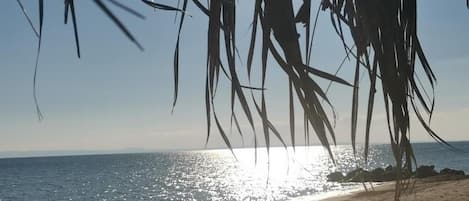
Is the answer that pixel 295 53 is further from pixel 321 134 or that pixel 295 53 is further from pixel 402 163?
pixel 402 163

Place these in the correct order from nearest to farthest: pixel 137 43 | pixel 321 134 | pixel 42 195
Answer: pixel 137 43 < pixel 321 134 < pixel 42 195

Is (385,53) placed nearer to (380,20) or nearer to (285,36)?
(380,20)

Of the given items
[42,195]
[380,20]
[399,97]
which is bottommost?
[42,195]

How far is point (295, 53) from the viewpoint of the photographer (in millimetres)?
1568

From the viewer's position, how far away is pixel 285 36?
1557mm

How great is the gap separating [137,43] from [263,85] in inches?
18.5

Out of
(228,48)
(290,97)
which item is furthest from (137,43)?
(290,97)

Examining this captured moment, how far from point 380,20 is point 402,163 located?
43 cm

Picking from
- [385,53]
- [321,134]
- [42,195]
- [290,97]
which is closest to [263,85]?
[290,97]

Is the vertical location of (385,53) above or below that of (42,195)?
above

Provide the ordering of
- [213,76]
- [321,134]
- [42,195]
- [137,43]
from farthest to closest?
[42,195], [213,76], [321,134], [137,43]

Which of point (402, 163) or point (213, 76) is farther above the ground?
point (213, 76)

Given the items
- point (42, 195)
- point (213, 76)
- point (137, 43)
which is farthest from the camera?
point (42, 195)

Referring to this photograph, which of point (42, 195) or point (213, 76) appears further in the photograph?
point (42, 195)
